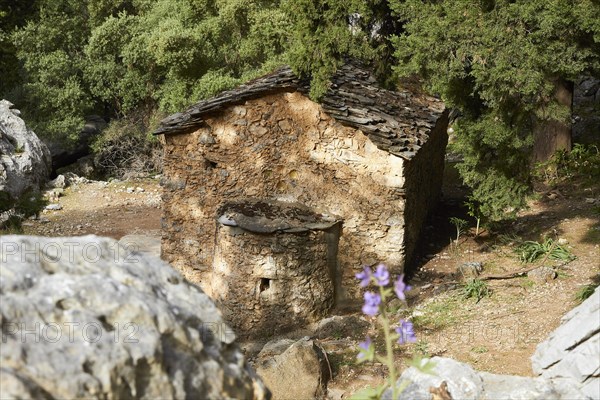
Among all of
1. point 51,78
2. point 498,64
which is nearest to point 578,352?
point 498,64

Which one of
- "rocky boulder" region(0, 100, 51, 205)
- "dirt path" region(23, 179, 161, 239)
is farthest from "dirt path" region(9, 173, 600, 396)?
"rocky boulder" region(0, 100, 51, 205)

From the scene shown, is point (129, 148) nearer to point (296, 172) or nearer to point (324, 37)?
point (296, 172)

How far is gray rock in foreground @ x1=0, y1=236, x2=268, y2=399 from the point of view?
312cm

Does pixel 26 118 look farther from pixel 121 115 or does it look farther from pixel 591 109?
pixel 591 109

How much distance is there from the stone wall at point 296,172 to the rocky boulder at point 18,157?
912 cm

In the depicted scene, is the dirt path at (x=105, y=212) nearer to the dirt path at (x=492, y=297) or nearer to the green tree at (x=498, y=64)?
the dirt path at (x=492, y=297)

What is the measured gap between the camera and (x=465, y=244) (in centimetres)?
1391

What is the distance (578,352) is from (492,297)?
5.52 meters

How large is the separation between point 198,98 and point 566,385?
17.3 meters

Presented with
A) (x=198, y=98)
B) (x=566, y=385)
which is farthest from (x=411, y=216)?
(x=198, y=98)

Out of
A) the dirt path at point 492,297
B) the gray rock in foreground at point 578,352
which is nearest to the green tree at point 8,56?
the dirt path at point 492,297

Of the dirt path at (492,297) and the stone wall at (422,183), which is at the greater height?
the stone wall at (422,183)

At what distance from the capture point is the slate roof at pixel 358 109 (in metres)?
11.3

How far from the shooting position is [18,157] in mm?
20750
